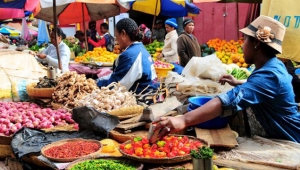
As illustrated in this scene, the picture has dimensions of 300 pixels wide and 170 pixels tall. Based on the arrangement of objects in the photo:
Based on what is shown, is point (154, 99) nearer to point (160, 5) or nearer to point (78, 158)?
point (78, 158)

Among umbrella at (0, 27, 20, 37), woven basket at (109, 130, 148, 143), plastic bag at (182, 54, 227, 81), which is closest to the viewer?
woven basket at (109, 130, 148, 143)

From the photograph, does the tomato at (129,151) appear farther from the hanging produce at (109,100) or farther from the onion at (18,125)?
the onion at (18,125)

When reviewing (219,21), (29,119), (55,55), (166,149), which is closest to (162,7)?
(219,21)

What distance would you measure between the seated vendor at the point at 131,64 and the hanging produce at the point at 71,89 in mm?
329

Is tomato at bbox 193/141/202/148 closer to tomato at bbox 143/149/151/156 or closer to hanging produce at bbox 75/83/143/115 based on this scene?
tomato at bbox 143/149/151/156

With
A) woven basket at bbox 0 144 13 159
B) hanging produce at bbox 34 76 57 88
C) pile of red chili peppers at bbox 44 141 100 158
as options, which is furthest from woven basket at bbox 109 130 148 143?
hanging produce at bbox 34 76 57 88

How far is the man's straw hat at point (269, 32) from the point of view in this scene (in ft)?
9.07

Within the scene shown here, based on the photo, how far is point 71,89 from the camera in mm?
4578

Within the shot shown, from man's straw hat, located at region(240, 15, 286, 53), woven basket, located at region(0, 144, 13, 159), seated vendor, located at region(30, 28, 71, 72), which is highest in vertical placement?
man's straw hat, located at region(240, 15, 286, 53)

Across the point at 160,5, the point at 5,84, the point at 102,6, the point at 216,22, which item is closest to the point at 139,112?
the point at 5,84

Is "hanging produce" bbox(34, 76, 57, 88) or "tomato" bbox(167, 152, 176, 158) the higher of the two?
"hanging produce" bbox(34, 76, 57, 88)

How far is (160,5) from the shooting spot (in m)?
13.8

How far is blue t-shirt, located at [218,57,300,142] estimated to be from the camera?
2.63m

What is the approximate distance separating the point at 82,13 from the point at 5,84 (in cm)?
713
